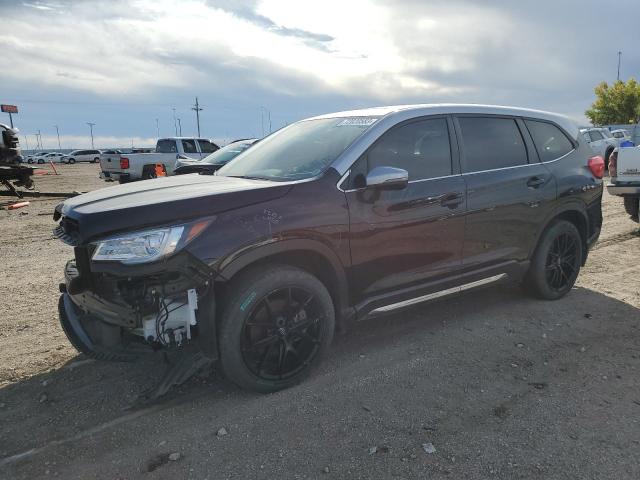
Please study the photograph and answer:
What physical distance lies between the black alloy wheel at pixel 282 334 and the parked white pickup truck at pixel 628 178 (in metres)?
6.55

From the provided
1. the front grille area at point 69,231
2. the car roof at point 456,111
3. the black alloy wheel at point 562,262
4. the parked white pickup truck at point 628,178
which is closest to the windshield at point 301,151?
the car roof at point 456,111

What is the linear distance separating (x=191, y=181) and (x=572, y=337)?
333cm

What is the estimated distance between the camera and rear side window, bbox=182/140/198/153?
58.3 feet

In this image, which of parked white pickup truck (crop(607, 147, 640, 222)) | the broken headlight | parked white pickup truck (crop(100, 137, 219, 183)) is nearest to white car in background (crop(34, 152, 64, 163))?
parked white pickup truck (crop(100, 137, 219, 183))

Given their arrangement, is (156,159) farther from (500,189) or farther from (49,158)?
(49,158)

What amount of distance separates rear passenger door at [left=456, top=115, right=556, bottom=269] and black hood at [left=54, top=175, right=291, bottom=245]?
5.73 ft

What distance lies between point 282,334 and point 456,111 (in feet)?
7.76

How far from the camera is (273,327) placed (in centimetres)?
315

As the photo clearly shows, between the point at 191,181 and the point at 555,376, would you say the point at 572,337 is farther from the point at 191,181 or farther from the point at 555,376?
the point at 191,181

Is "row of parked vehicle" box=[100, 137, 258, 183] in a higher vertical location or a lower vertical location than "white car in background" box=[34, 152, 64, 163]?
lower

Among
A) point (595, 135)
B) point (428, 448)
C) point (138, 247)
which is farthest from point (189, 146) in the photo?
point (595, 135)

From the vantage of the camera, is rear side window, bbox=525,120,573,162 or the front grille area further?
rear side window, bbox=525,120,573,162

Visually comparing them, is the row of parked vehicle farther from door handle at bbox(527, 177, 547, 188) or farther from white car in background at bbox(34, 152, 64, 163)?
white car in background at bbox(34, 152, 64, 163)

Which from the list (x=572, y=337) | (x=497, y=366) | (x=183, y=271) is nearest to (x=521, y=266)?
(x=572, y=337)
